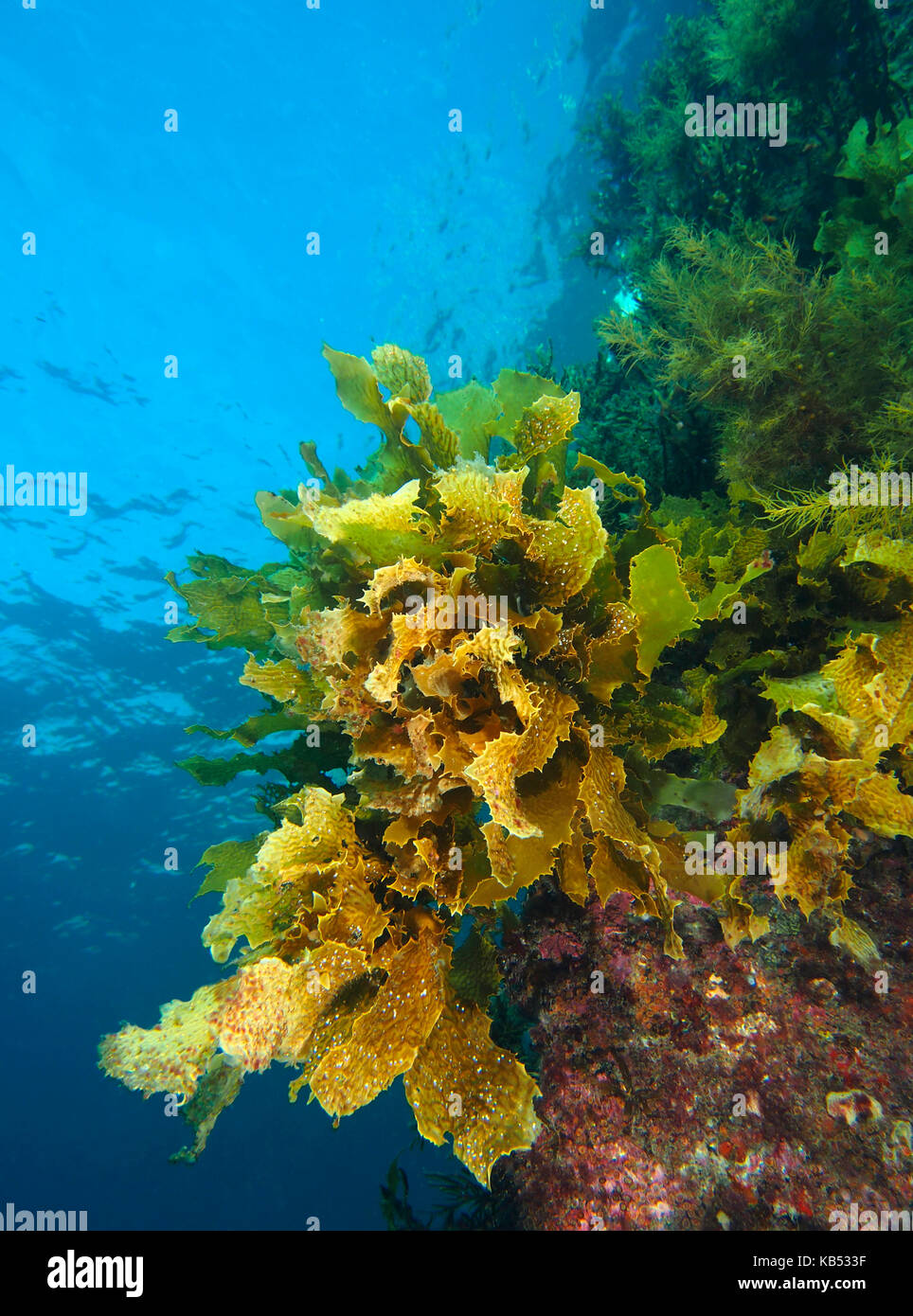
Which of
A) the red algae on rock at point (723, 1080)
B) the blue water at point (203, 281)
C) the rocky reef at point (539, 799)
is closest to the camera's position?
the rocky reef at point (539, 799)

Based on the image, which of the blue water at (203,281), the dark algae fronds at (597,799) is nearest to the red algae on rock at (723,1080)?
the dark algae fronds at (597,799)

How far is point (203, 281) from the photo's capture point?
46.1ft

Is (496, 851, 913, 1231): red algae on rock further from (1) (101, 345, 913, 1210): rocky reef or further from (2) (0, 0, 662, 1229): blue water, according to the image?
(2) (0, 0, 662, 1229): blue water

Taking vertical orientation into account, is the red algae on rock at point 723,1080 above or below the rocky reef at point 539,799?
below

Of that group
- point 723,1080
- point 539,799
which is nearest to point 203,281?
point 539,799

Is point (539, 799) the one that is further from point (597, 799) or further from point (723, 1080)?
point (723, 1080)

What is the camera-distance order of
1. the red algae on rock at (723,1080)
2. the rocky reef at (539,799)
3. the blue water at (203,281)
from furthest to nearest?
the blue water at (203,281)
the red algae on rock at (723,1080)
the rocky reef at (539,799)

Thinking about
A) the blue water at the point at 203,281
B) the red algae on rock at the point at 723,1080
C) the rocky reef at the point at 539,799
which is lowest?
the red algae on rock at the point at 723,1080

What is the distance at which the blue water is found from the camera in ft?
40.4

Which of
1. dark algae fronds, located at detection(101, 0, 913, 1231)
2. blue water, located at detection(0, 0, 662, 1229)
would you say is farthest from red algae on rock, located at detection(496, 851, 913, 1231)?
blue water, located at detection(0, 0, 662, 1229)

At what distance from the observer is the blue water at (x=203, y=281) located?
12.3 metres

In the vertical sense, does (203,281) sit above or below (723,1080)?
above

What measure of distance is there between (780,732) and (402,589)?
1323 mm

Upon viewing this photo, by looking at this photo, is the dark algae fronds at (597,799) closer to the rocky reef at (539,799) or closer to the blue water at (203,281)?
the rocky reef at (539,799)
